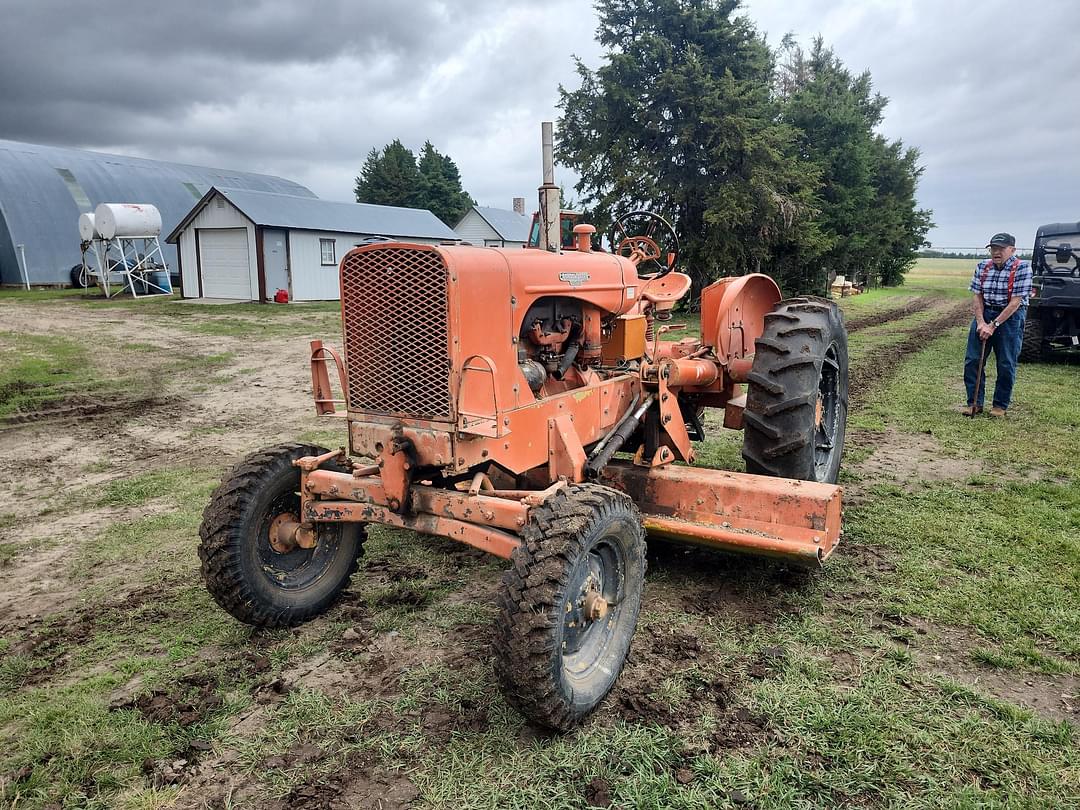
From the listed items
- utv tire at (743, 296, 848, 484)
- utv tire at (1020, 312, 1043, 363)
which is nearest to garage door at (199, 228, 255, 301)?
utv tire at (1020, 312, 1043, 363)

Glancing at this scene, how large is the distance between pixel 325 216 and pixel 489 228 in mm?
14807

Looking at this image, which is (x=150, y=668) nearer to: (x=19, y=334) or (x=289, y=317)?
(x=19, y=334)

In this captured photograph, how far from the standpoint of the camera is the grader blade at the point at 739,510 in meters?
3.85

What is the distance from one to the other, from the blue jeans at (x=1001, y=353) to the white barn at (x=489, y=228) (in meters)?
32.6

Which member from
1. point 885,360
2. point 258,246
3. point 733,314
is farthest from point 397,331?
point 258,246

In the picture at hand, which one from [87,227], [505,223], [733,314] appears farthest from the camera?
[505,223]

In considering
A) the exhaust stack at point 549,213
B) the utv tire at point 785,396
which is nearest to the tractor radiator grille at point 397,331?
the exhaust stack at point 549,213

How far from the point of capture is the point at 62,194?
2959 cm

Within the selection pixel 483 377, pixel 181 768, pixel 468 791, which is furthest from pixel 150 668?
pixel 483 377

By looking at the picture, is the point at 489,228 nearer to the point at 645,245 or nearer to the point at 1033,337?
the point at 1033,337

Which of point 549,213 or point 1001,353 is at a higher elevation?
point 549,213

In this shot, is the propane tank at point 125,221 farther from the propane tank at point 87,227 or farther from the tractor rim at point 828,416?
A: the tractor rim at point 828,416

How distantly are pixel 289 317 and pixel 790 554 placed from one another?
18251 millimetres

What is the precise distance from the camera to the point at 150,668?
3.44 meters
